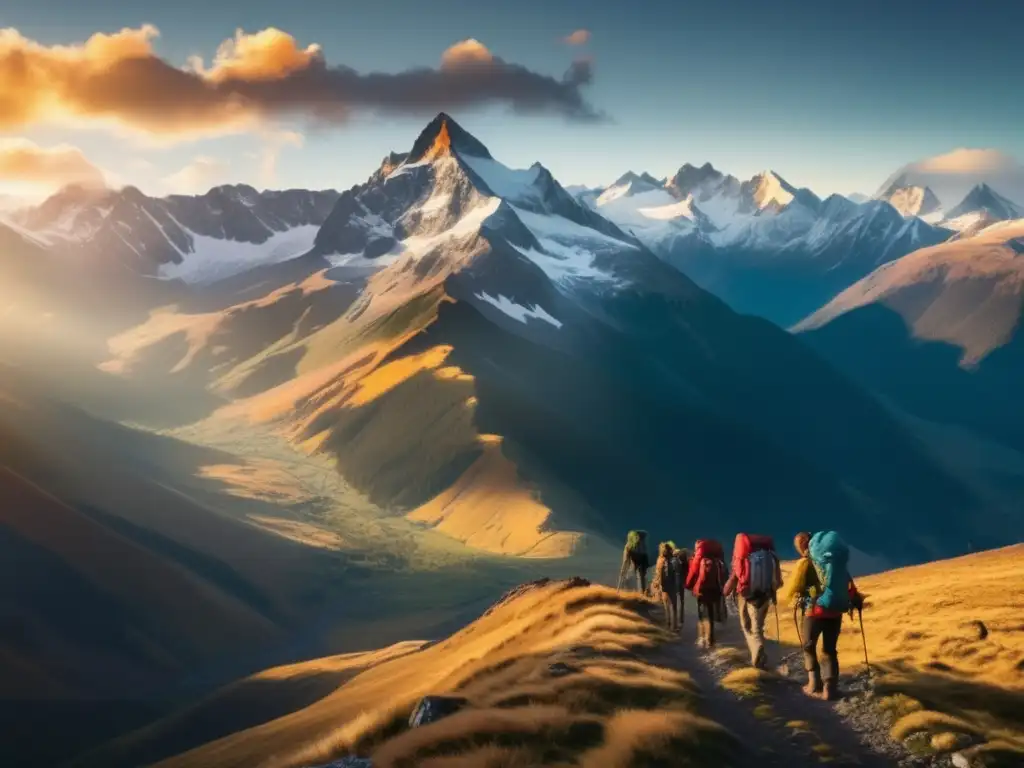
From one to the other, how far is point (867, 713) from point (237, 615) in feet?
440

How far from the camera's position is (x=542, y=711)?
23938mm

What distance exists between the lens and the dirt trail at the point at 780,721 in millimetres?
21625

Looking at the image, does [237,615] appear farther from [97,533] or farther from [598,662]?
[598,662]

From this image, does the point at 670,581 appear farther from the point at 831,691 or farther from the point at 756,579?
the point at 831,691

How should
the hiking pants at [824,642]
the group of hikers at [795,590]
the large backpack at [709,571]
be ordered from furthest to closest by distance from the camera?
the large backpack at [709,571]
the hiking pants at [824,642]
the group of hikers at [795,590]

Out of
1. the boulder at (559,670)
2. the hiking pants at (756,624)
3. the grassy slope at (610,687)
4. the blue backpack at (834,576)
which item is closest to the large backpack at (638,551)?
the grassy slope at (610,687)

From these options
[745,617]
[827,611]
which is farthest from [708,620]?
[827,611]

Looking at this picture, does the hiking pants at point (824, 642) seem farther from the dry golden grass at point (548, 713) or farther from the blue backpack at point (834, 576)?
the dry golden grass at point (548, 713)

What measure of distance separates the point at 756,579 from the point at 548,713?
27.7ft

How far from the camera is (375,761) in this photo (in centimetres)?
2138

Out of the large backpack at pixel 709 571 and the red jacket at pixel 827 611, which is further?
the large backpack at pixel 709 571

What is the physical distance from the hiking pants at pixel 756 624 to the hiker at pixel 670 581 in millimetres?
8569

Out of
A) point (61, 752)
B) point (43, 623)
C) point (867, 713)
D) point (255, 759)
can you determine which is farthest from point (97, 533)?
point (867, 713)

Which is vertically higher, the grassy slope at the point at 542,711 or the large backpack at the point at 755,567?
the large backpack at the point at 755,567
